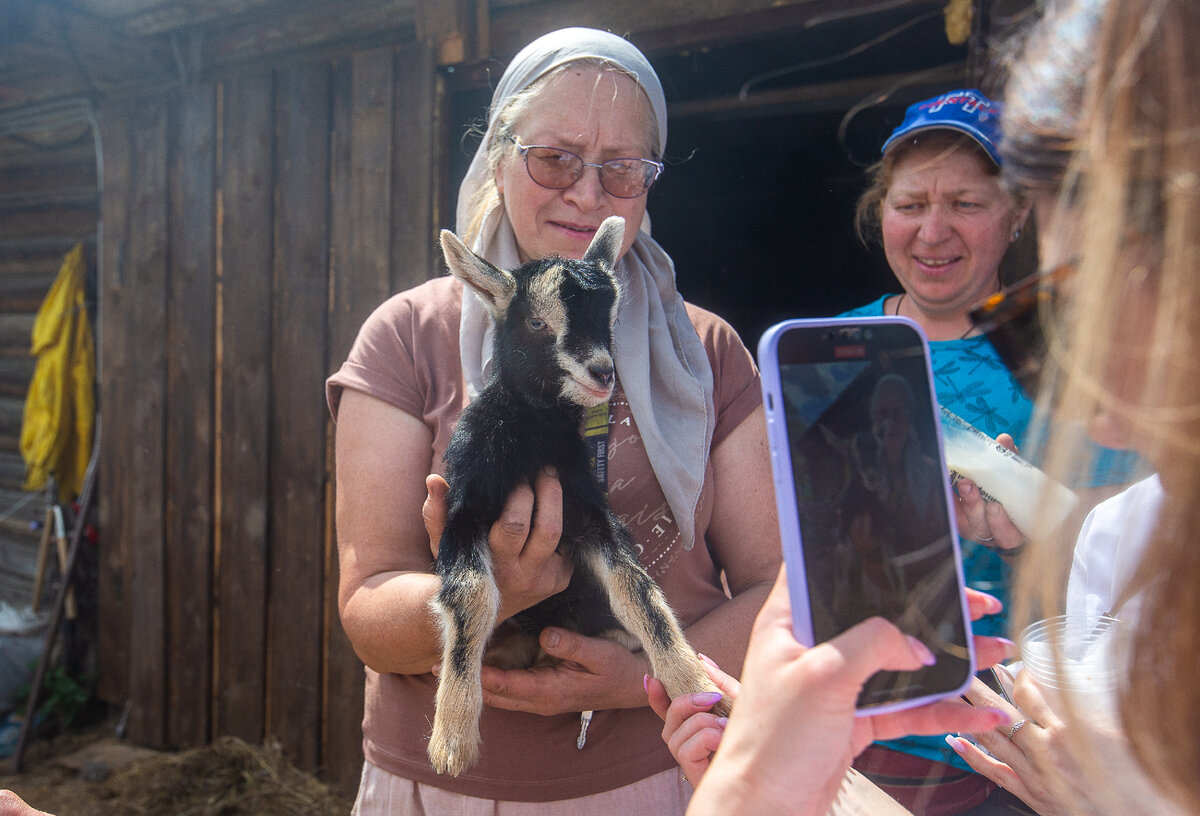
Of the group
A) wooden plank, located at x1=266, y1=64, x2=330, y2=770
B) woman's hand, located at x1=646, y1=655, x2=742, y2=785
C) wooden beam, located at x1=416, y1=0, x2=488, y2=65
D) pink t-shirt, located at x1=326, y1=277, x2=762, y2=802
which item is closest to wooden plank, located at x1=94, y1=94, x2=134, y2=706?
wooden plank, located at x1=266, y1=64, x2=330, y2=770

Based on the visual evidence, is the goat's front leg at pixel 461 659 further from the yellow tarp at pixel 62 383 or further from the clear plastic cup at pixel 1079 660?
the yellow tarp at pixel 62 383

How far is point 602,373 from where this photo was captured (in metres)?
1.73

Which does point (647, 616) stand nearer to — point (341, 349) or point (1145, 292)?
point (1145, 292)

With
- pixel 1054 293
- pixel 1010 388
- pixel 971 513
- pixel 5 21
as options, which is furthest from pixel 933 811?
pixel 5 21

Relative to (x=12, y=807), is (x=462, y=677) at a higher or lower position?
higher

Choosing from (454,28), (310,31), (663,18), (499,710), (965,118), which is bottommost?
(499,710)

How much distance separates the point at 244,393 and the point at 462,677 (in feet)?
14.0

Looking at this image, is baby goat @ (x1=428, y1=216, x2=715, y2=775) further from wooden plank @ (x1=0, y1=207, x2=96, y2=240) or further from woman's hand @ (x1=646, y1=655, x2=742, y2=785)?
wooden plank @ (x1=0, y1=207, x2=96, y2=240)

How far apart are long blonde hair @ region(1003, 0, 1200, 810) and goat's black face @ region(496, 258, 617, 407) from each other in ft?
3.47

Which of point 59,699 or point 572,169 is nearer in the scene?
point 572,169

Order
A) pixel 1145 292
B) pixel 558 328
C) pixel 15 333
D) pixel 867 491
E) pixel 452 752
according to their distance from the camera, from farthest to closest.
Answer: pixel 15 333
pixel 558 328
pixel 452 752
pixel 867 491
pixel 1145 292

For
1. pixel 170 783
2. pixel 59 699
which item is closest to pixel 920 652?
pixel 170 783

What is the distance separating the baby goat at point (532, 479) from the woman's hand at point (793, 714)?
729 millimetres

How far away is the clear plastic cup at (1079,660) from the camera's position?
0.84 meters
